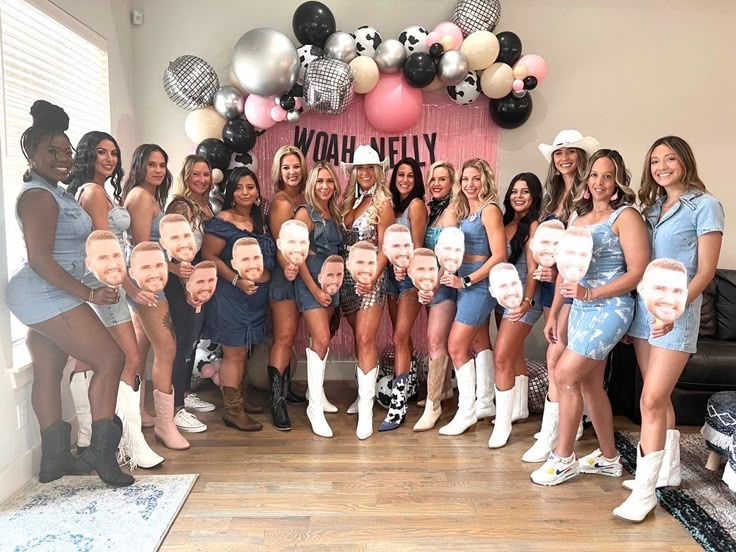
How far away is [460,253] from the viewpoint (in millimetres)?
2881

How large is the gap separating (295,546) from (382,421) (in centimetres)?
129

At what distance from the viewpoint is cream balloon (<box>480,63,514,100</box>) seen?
3473mm

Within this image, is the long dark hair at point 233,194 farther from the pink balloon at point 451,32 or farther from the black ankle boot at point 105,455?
the pink balloon at point 451,32

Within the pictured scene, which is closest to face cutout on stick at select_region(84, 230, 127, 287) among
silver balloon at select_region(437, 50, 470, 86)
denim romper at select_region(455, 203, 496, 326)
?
denim romper at select_region(455, 203, 496, 326)

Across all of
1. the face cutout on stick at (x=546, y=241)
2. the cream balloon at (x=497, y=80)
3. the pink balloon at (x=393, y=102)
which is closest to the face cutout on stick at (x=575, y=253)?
the face cutout on stick at (x=546, y=241)

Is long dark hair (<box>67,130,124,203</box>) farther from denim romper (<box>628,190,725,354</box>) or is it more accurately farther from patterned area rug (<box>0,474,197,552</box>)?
denim romper (<box>628,190,725,354</box>)

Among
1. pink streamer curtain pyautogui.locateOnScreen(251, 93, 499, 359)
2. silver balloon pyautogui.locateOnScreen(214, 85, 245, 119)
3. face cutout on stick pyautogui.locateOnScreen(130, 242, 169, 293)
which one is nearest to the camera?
face cutout on stick pyautogui.locateOnScreen(130, 242, 169, 293)

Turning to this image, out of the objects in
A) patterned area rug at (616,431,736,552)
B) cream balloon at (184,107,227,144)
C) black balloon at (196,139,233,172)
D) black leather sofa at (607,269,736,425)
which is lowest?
patterned area rug at (616,431,736,552)

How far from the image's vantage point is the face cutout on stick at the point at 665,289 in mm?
2113

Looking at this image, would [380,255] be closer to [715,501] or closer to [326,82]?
[326,82]

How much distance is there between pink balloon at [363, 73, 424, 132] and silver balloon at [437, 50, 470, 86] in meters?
0.22

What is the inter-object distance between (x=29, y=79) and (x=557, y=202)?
2660 mm

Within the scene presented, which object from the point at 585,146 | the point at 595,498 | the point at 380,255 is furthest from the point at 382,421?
the point at 585,146

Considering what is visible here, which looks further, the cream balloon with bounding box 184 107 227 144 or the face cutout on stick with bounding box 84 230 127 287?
the cream balloon with bounding box 184 107 227 144
